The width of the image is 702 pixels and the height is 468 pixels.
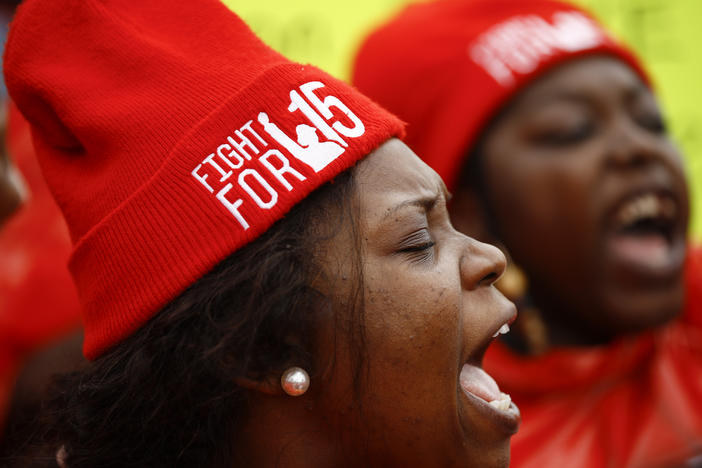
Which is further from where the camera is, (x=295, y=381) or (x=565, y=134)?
(x=565, y=134)

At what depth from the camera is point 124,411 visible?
1291mm

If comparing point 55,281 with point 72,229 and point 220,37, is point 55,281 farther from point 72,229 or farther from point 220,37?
point 220,37

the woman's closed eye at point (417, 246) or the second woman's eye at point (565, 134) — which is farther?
the second woman's eye at point (565, 134)

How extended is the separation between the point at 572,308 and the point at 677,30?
1.61 m

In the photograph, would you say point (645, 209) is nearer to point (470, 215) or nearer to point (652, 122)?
point (652, 122)

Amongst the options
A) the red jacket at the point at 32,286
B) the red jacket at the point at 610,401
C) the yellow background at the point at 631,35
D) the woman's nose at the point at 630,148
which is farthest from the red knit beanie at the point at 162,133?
the yellow background at the point at 631,35

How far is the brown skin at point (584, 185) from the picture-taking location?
2.25m

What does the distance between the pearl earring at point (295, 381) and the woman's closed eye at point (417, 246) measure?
0.76 ft

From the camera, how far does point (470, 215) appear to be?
250 centimetres

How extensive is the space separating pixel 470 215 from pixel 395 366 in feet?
4.25

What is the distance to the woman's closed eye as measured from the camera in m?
1.29

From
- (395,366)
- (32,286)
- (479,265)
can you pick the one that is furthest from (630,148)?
(32,286)

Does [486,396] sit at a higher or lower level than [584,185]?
higher

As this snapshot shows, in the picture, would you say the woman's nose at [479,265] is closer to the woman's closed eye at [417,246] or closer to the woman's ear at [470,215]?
the woman's closed eye at [417,246]
